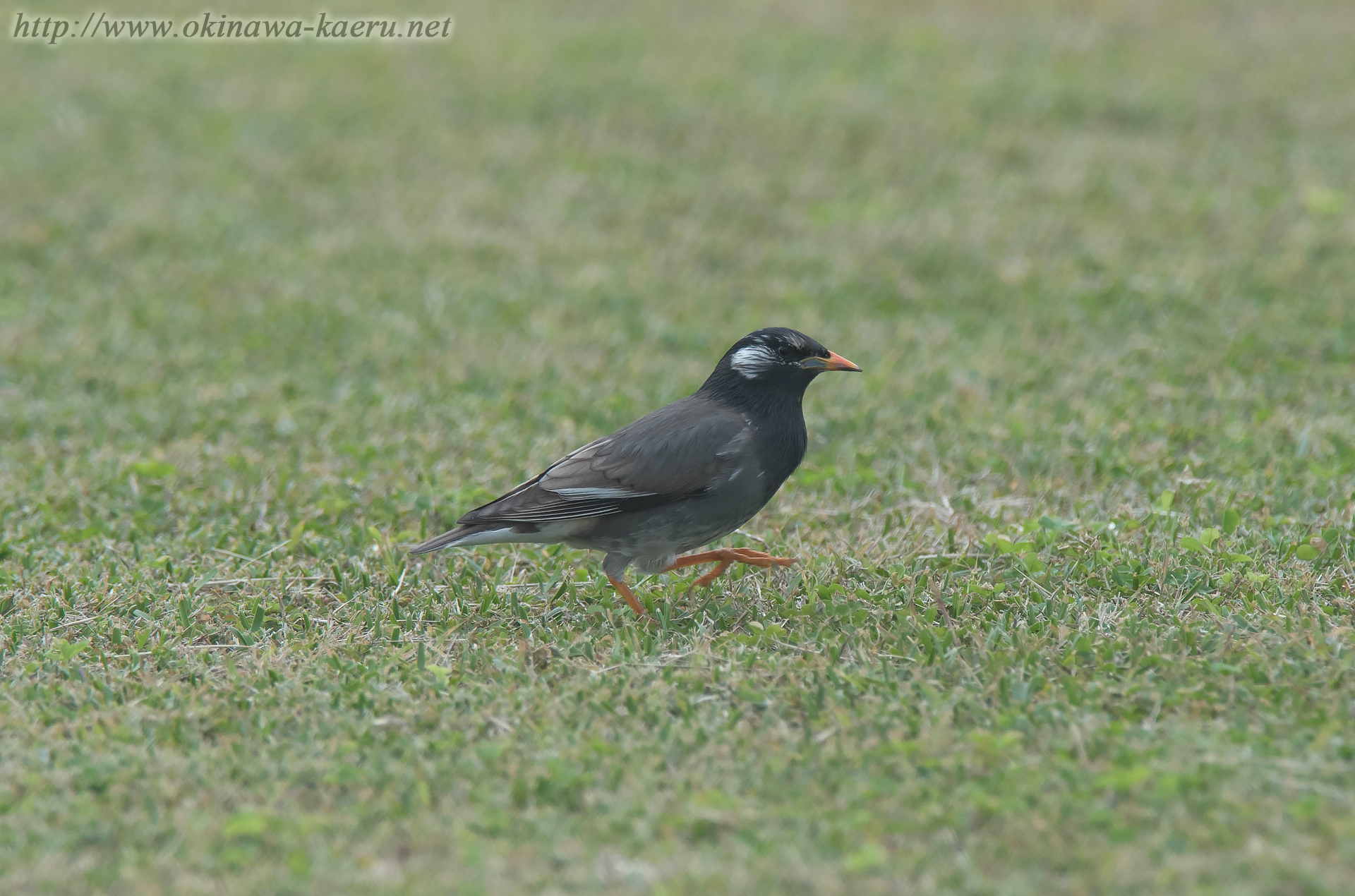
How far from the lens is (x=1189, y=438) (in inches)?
336

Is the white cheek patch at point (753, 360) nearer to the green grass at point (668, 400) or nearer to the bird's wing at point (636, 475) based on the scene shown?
the bird's wing at point (636, 475)

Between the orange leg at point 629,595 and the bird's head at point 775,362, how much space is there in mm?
1027

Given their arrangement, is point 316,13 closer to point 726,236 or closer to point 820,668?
point 726,236

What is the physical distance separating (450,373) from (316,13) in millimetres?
9851

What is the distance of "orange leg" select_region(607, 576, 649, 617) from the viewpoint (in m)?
6.45

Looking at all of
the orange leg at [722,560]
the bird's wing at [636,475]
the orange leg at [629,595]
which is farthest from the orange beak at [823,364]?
the orange leg at [629,595]

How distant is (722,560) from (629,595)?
1.82ft

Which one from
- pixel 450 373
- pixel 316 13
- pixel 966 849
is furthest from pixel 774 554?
pixel 316 13

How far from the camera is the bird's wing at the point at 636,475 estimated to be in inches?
253

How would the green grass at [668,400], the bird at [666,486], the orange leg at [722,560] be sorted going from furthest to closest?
the orange leg at [722,560], the bird at [666,486], the green grass at [668,400]

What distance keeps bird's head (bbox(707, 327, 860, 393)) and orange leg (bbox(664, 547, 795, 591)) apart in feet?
2.49

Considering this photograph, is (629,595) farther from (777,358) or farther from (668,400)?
(668,400)

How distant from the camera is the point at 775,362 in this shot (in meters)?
6.80

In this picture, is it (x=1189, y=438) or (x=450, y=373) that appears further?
(x=450, y=373)
